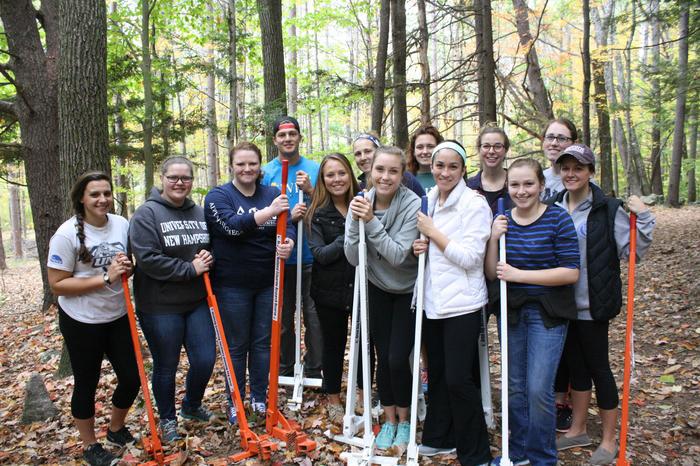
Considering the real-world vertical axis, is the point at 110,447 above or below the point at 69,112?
below

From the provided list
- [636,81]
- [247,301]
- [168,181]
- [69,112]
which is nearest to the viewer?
[168,181]

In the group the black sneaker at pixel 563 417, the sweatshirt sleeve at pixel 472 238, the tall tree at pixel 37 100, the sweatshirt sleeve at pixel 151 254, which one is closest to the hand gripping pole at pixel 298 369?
the sweatshirt sleeve at pixel 151 254

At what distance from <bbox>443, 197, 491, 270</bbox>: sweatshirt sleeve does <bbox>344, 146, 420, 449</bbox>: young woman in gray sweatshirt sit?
398 millimetres

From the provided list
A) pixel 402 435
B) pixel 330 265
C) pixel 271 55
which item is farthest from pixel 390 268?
pixel 271 55

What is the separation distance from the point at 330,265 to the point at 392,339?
905 mm

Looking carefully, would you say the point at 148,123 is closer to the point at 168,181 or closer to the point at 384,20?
the point at 384,20

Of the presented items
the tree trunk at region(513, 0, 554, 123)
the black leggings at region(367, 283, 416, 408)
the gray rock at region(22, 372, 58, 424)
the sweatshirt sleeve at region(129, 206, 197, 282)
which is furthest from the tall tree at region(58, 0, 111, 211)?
the tree trunk at region(513, 0, 554, 123)

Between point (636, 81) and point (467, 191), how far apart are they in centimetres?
2906

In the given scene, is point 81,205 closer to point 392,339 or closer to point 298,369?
point 298,369

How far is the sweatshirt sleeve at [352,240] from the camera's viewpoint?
379 cm

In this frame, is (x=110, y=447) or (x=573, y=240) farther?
(x=110, y=447)

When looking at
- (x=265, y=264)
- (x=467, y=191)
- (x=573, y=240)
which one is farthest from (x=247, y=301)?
(x=573, y=240)

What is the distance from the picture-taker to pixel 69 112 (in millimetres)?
5492

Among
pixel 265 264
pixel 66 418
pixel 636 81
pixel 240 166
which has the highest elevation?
pixel 636 81
